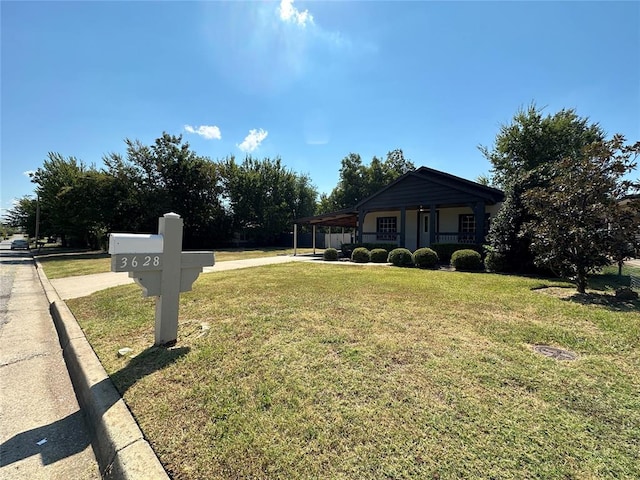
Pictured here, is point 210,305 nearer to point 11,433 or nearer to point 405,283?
point 11,433

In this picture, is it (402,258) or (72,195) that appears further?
(72,195)

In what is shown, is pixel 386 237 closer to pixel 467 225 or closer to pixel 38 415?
pixel 467 225

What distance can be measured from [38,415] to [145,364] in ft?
2.78

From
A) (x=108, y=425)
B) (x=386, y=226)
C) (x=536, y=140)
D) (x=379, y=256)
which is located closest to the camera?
(x=108, y=425)

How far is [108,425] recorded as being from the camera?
2.20 meters

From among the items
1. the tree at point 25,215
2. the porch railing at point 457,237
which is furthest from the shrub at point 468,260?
the tree at point 25,215

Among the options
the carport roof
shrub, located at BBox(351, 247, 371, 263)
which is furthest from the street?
the carport roof

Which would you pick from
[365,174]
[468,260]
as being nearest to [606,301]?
[468,260]

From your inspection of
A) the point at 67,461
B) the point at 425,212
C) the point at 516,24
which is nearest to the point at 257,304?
the point at 67,461

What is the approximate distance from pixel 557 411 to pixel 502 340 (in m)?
1.49

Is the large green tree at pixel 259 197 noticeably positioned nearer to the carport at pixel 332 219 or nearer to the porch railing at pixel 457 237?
the carport at pixel 332 219

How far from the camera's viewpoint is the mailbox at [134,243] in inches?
114

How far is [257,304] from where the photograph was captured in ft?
17.6

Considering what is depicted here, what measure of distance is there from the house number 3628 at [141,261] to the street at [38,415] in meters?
1.36
